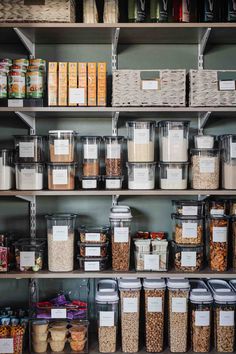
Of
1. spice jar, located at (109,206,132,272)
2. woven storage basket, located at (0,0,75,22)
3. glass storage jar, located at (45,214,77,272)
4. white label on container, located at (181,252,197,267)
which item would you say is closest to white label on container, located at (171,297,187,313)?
white label on container, located at (181,252,197,267)

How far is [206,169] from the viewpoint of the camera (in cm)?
259

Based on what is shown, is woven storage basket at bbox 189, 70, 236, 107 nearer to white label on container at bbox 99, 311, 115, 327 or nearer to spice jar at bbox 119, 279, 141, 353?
spice jar at bbox 119, 279, 141, 353

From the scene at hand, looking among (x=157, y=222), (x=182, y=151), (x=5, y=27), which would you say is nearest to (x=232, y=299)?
(x=157, y=222)

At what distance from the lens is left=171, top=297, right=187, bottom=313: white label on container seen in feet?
8.48

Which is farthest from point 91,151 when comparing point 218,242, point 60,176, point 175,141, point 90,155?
point 218,242

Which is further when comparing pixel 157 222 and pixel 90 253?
pixel 157 222

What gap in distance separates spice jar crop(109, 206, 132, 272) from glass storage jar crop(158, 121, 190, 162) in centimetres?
41

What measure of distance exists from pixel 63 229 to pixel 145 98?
855mm

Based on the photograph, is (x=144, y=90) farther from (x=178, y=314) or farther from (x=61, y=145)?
(x=178, y=314)

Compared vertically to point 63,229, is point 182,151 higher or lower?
higher

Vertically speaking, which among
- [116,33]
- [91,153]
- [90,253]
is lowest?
[90,253]

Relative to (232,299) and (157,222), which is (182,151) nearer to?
(157,222)

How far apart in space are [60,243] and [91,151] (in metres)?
0.54

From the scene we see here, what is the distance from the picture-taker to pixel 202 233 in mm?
2666
